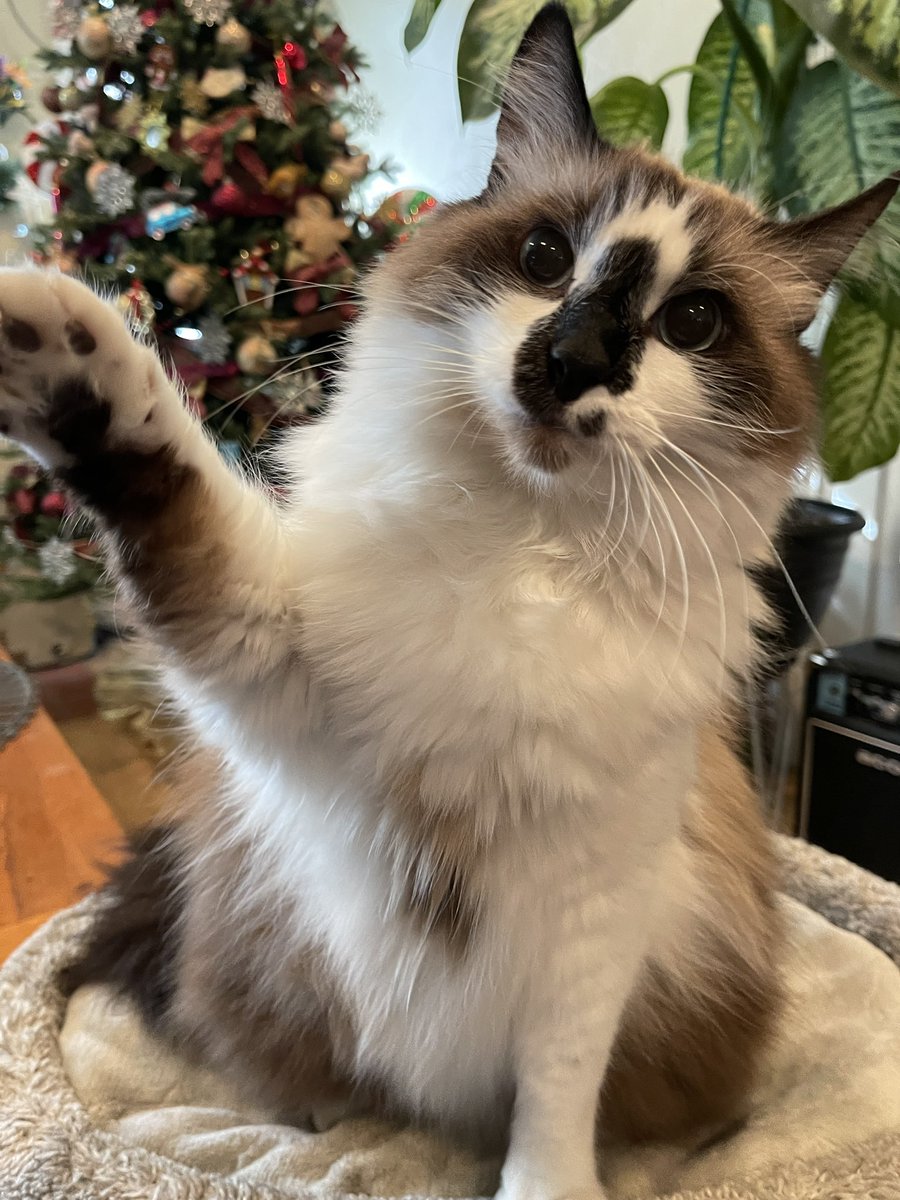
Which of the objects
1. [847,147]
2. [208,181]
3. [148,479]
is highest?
[208,181]

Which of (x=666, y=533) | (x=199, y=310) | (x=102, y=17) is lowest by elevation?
(x=666, y=533)

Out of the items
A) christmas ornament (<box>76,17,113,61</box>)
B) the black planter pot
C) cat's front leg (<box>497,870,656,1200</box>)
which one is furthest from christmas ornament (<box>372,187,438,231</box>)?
cat's front leg (<box>497,870,656,1200</box>)

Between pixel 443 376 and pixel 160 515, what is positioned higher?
pixel 443 376

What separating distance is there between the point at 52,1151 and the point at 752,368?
925 mm

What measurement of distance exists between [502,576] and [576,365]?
0.57ft

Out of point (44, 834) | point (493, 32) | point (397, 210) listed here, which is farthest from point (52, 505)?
point (493, 32)

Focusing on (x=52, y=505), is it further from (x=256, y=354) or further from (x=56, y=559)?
(x=256, y=354)

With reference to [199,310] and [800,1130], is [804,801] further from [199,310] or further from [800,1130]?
[199,310]

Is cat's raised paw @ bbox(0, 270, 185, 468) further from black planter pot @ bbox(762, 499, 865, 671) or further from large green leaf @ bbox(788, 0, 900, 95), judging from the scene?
black planter pot @ bbox(762, 499, 865, 671)

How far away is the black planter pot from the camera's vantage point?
1644 millimetres

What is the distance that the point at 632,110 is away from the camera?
154 cm

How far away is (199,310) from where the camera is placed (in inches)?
72.0

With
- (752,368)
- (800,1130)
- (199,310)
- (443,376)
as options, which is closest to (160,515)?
(443,376)

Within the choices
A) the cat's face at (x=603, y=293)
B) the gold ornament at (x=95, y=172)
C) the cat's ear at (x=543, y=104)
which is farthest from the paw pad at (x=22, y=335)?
the gold ornament at (x=95, y=172)
